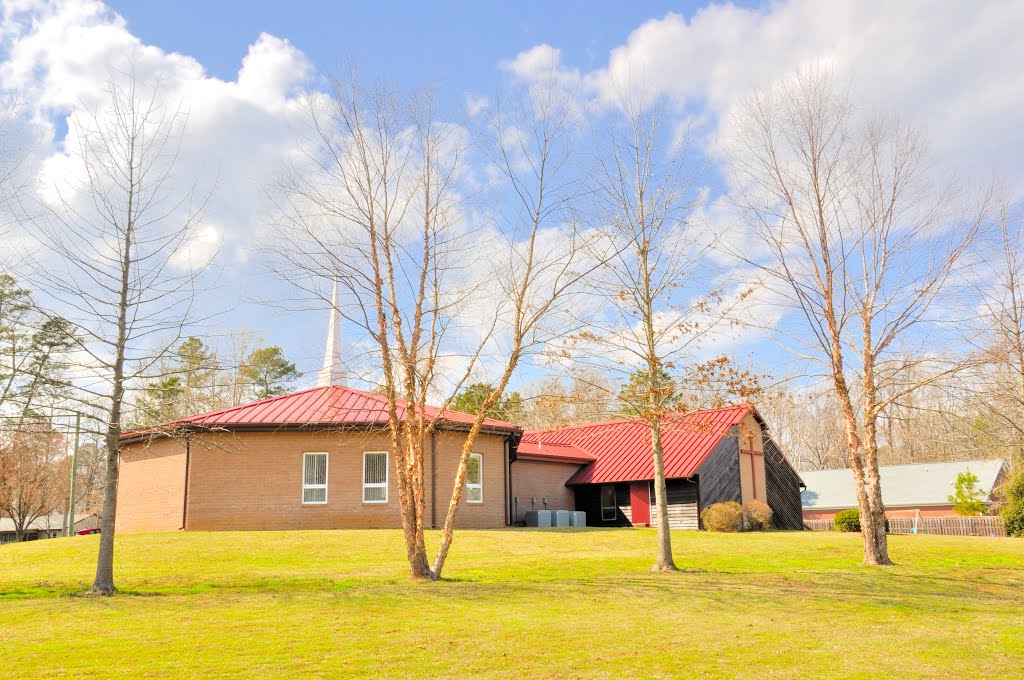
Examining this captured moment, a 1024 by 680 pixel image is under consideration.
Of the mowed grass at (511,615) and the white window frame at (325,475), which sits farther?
the white window frame at (325,475)

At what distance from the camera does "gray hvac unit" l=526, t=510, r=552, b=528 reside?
29016mm

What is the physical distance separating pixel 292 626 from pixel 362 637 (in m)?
1.21

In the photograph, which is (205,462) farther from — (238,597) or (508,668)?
(508,668)

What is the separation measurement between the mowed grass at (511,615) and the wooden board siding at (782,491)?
14.6m

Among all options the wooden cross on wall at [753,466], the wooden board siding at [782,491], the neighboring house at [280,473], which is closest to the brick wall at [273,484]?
the neighboring house at [280,473]

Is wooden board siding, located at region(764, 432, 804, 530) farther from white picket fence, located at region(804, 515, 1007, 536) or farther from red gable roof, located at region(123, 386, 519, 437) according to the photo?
red gable roof, located at region(123, 386, 519, 437)

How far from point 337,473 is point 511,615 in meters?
14.5

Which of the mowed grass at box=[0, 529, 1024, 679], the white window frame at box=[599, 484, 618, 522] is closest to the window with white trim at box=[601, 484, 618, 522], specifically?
the white window frame at box=[599, 484, 618, 522]

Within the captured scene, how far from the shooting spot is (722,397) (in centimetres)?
1570

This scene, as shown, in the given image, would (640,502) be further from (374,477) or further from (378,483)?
(374,477)

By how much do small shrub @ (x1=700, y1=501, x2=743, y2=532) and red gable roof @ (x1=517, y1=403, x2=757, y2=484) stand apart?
160cm

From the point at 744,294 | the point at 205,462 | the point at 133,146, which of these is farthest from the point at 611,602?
the point at 205,462

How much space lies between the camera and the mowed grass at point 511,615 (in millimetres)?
8633

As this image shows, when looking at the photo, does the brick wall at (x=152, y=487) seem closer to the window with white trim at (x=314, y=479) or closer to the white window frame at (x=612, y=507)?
the window with white trim at (x=314, y=479)
